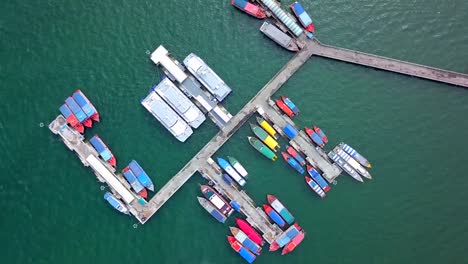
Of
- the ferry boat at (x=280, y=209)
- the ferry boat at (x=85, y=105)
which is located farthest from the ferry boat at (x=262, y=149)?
the ferry boat at (x=85, y=105)

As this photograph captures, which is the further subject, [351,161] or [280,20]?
[280,20]

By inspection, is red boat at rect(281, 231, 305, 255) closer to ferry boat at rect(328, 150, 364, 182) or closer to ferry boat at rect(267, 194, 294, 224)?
ferry boat at rect(267, 194, 294, 224)

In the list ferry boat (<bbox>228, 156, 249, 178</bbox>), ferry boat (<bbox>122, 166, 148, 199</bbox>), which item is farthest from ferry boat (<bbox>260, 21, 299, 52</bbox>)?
ferry boat (<bbox>122, 166, 148, 199</bbox>)

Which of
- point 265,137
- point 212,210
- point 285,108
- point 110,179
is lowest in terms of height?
point 212,210

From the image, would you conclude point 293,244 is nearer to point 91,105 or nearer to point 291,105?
point 291,105

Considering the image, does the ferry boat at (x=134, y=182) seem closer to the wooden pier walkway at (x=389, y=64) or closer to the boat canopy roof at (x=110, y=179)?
the boat canopy roof at (x=110, y=179)

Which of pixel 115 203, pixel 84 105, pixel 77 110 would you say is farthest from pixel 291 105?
pixel 77 110

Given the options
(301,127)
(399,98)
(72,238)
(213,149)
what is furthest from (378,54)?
(72,238)
